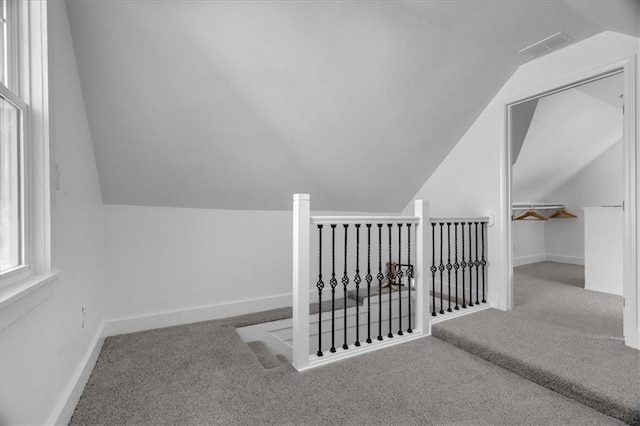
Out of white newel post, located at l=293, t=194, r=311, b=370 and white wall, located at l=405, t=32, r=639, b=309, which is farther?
white wall, located at l=405, t=32, r=639, b=309

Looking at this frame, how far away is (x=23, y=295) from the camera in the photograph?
42.4 inches

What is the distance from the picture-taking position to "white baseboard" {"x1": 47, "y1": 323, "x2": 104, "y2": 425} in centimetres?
143

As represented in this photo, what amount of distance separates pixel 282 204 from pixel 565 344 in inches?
107

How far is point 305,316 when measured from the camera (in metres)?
2.06

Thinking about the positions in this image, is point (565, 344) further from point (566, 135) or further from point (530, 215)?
point (530, 215)

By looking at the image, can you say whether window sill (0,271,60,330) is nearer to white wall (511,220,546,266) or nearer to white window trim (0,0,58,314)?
white window trim (0,0,58,314)

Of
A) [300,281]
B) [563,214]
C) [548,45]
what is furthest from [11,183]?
[563,214]

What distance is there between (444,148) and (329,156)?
148 centimetres

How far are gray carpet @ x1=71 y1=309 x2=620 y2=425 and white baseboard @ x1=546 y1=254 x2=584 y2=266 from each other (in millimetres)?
4689

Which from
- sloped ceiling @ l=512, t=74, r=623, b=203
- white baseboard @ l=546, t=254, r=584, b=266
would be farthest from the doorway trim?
white baseboard @ l=546, t=254, r=584, b=266

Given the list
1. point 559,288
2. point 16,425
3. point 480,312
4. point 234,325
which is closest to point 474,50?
point 480,312

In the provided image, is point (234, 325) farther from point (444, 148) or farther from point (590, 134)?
point (590, 134)

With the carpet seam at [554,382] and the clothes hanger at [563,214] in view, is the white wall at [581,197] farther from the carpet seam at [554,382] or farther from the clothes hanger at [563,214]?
the carpet seam at [554,382]

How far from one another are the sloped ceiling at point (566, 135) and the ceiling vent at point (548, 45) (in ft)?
4.10
